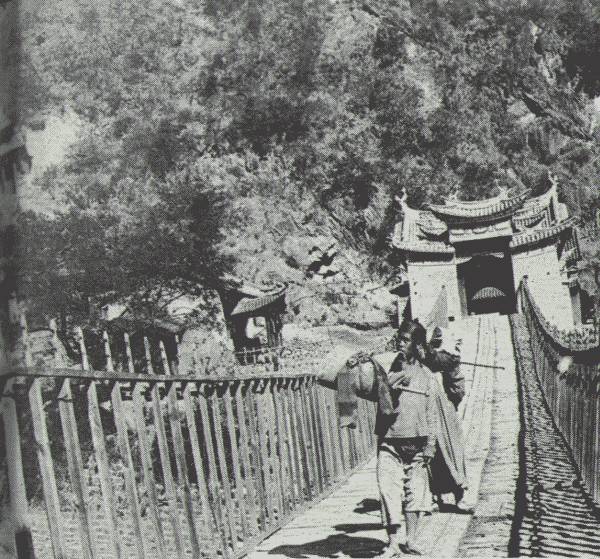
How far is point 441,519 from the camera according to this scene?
6.13 m

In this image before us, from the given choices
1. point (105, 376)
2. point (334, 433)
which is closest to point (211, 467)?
point (105, 376)

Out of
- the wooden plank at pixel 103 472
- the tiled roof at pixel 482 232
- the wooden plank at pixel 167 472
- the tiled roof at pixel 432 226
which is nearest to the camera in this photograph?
the wooden plank at pixel 103 472

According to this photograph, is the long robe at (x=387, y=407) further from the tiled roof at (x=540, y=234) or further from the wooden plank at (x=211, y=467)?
the tiled roof at (x=540, y=234)

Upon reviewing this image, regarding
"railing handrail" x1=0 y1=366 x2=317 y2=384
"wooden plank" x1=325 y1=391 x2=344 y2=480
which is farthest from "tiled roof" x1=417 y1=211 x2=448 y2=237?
"railing handrail" x1=0 y1=366 x2=317 y2=384

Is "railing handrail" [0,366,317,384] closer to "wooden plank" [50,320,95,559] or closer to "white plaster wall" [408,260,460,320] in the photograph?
"wooden plank" [50,320,95,559]

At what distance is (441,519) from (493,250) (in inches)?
915

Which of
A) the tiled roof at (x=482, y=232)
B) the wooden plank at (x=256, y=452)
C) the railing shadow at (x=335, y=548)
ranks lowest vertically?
the railing shadow at (x=335, y=548)

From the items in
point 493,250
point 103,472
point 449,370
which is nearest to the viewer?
point 103,472

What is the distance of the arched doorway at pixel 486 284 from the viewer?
28781mm

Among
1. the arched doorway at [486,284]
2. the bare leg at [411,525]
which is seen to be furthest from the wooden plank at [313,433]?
the arched doorway at [486,284]

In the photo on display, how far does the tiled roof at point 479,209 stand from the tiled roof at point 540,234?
107 cm

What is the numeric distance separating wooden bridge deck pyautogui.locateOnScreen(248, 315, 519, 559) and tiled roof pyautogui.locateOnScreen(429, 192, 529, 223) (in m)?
17.1

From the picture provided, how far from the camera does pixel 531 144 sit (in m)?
35.3

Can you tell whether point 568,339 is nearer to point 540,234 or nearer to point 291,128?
point 540,234
